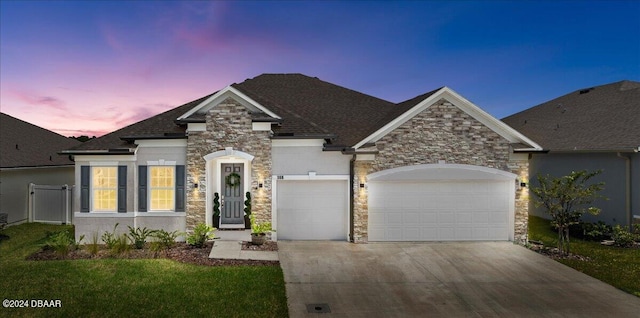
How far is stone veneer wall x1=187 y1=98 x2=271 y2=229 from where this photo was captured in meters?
12.4

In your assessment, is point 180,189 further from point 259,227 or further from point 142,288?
point 142,288

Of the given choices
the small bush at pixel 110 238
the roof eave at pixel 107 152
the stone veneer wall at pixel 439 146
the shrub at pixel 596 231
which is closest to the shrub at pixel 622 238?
the shrub at pixel 596 231

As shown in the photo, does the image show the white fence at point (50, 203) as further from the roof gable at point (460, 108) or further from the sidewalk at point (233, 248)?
the roof gable at point (460, 108)

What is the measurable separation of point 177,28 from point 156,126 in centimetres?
558

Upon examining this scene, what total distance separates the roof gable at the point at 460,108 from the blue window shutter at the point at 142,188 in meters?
7.49

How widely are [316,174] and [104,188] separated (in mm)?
7493

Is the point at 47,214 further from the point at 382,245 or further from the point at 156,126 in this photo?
the point at 382,245

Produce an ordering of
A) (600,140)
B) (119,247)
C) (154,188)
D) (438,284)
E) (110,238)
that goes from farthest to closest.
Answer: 1. (600,140)
2. (154,188)
3. (110,238)
4. (119,247)
5. (438,284)

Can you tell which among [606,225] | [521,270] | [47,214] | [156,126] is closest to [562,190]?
[521,270]

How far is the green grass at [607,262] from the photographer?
8.93m

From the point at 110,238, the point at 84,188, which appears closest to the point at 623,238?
the point at 110,238

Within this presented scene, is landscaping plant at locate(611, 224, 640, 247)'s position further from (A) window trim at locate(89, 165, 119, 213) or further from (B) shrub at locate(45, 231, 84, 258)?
(B) shrub at locate(45, 231, 84, 258)

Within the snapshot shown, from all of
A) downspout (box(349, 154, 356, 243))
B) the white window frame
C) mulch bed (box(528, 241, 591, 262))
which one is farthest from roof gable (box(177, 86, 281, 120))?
mulch bed (box(528, 241, 591, 262))

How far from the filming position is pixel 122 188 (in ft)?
40.4
